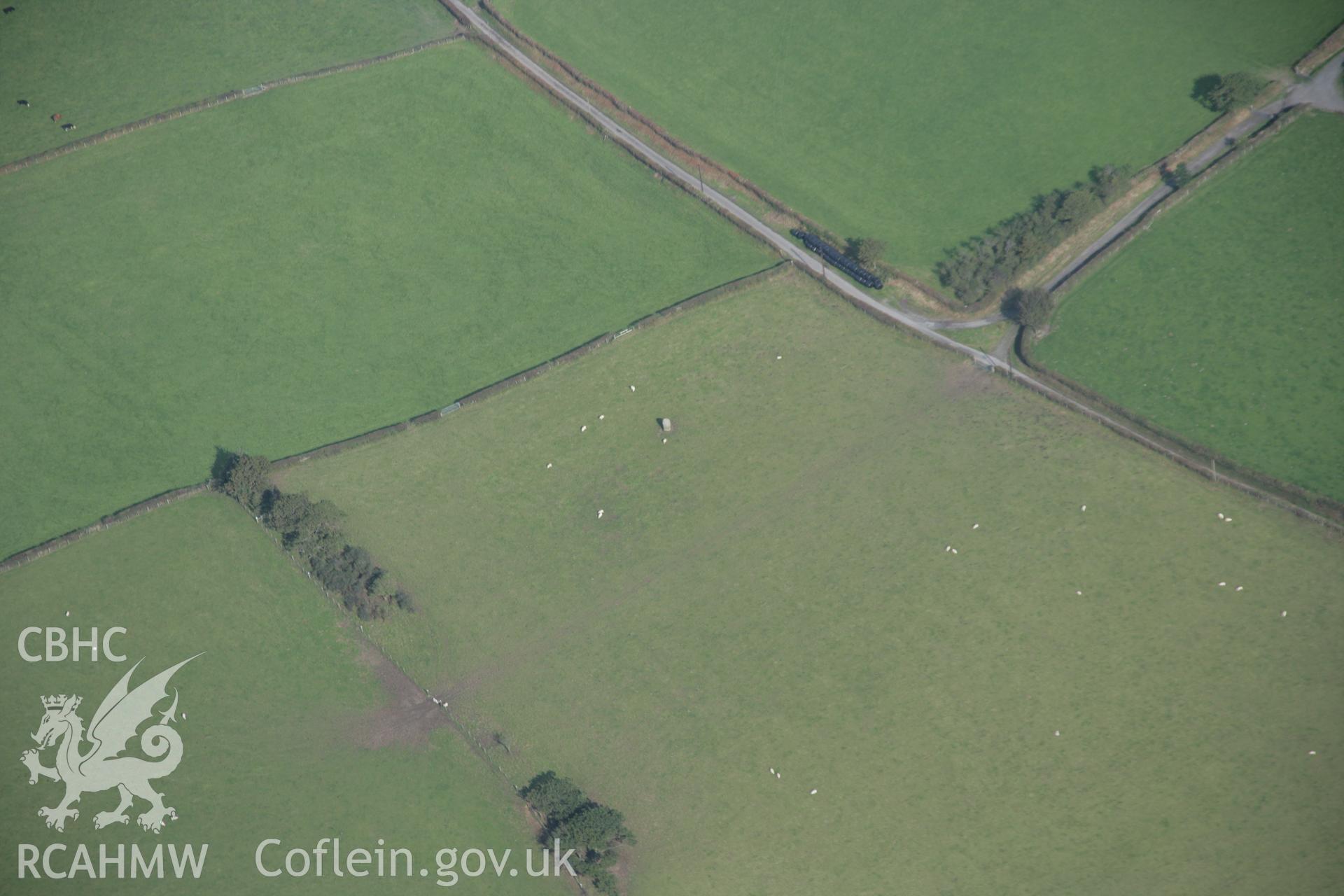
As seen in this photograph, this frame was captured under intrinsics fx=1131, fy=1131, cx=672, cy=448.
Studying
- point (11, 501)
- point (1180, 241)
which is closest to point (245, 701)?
point (11, 501)

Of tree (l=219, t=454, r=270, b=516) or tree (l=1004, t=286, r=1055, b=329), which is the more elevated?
tree (l=219, t=454, r=270, b=516)

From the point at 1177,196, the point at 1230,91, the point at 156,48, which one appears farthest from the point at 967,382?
the point at 156,48

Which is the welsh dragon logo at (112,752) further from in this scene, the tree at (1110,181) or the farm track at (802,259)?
the tree at (1110,181)

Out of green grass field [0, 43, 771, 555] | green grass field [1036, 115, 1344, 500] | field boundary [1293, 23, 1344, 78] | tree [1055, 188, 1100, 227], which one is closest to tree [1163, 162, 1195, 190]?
green grass field [1036, 115, 1344, 500]

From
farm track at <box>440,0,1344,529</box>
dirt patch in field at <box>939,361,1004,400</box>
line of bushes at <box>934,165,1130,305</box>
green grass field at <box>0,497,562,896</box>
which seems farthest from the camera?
line of bushes at <box>934,165,1130,305</box>

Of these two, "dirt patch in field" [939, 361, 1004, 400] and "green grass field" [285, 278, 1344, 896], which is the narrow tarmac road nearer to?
"dirt patch in field" [939, 361, 1004, 400]

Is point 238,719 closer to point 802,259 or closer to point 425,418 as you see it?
point 425,418
